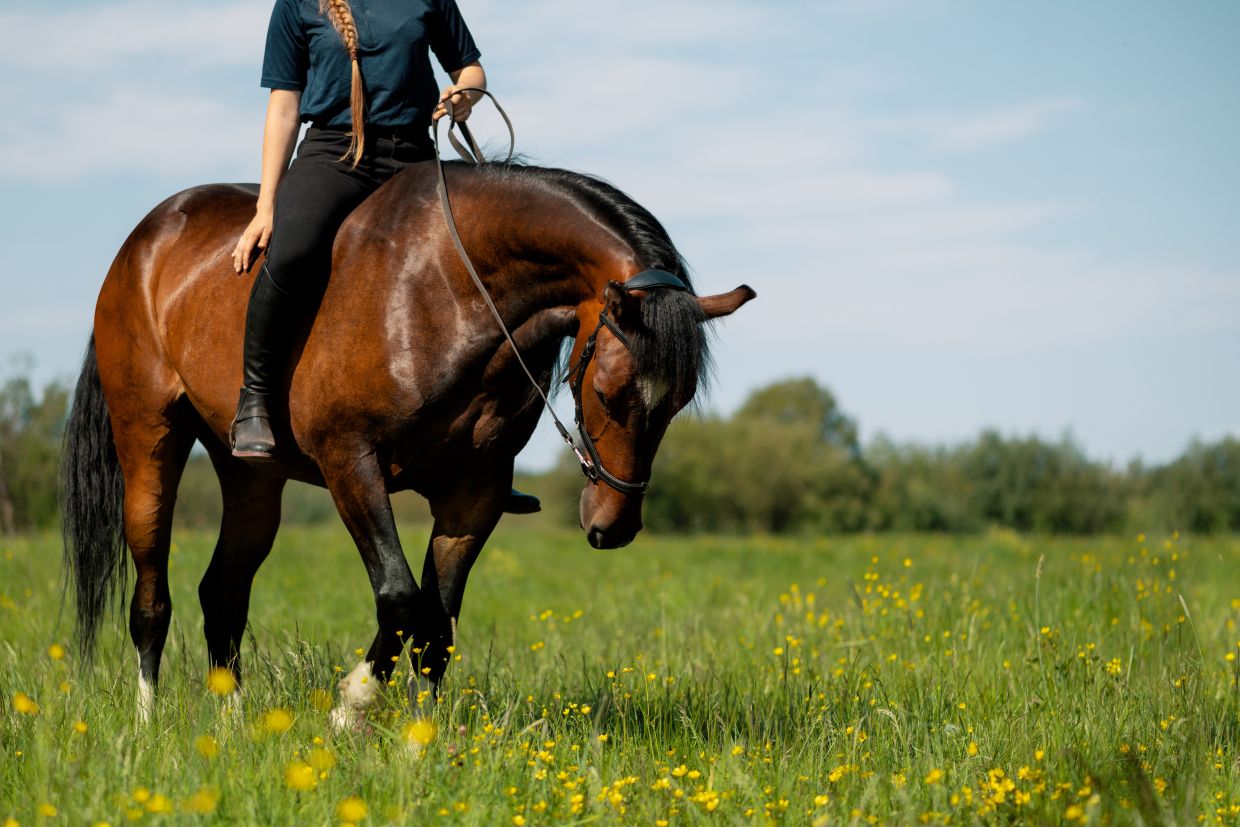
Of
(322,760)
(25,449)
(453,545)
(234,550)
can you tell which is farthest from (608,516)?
(25,449)

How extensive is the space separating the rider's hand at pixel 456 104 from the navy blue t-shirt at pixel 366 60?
126 mm

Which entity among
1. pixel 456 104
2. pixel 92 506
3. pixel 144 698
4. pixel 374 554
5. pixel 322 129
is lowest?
pixel 144 698

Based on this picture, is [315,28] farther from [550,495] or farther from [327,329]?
[550,495]

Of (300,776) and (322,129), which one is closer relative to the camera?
(300,776)

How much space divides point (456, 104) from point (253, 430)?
62.8 inches

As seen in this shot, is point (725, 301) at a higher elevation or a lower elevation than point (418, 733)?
higher

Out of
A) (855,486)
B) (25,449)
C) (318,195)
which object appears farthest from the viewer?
(855,486)

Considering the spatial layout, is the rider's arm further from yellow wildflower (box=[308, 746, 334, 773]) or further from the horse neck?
yellow wildflower (box=[308, 746, 334, 773])

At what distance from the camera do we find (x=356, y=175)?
4.97m

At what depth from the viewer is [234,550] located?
614 centimetres

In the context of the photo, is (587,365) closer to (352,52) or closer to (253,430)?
(253,430)

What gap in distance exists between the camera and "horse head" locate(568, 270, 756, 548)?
4.03 m

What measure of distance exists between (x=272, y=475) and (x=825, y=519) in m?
66.6

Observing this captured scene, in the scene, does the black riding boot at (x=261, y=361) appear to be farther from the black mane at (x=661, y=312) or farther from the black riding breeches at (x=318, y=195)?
the black mane at (x=661, y=312)
